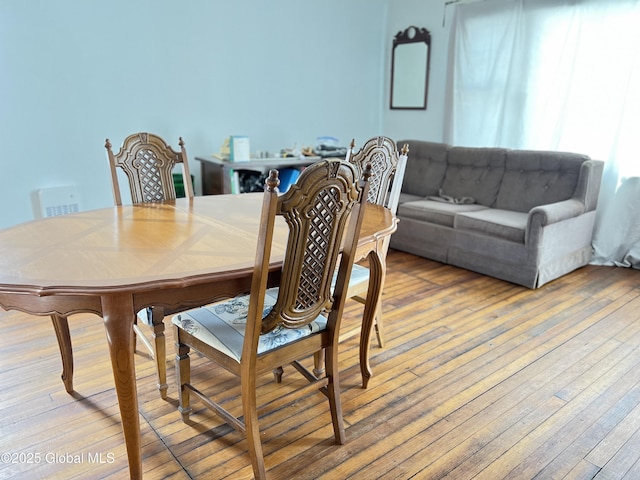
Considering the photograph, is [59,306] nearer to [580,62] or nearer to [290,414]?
[290,414]

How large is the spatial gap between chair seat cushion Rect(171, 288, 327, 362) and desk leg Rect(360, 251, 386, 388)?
36cm

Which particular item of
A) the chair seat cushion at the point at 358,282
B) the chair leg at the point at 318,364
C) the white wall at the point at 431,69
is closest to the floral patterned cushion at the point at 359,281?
the chair seat cushion at the point at 358,282

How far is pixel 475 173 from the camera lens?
13.4 feet

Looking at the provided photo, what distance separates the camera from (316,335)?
166cm

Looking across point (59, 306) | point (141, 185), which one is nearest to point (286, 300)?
point (59, 306)

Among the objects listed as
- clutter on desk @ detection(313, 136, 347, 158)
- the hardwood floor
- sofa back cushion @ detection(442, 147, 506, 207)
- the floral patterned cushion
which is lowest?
the hardwood floor

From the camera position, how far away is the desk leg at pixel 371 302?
6.50 feet

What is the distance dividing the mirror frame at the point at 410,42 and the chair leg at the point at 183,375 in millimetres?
3872

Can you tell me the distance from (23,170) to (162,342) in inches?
A: 84.1

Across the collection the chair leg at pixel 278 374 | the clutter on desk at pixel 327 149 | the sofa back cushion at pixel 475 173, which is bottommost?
the chair leg at pixel 278 374

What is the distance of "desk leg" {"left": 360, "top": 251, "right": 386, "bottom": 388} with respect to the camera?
198cm

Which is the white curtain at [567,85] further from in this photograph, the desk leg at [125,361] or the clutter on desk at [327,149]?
the desk leg at [125,361]

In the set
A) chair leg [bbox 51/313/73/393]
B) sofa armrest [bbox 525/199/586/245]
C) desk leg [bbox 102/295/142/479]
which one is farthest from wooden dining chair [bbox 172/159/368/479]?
sofa armrest [bbox 525/199/586/245]

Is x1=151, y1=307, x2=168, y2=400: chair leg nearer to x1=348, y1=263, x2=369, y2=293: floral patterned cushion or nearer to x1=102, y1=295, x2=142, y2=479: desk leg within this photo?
x1=102, y1=295, x2=142, y2=479: desk leg
